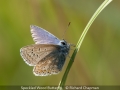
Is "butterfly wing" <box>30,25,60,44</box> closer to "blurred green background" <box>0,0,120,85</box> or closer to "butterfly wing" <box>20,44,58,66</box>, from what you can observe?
"butterfly wing" <box>20,44,58,66</box>

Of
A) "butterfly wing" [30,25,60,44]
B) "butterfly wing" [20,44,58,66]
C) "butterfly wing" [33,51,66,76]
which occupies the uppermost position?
"butterfly wing" [30,25,60,44]

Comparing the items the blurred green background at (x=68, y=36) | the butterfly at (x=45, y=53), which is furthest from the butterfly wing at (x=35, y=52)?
the blurred green background at (x=68, y=36)

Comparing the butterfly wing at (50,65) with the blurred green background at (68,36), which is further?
the blurred green background at (68,36)

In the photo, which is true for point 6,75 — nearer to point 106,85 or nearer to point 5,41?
point 5,41

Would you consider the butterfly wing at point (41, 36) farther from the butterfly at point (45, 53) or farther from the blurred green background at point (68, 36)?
the blurred green background at point (68, 36)

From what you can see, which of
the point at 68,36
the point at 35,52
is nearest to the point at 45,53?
the point at 35,52

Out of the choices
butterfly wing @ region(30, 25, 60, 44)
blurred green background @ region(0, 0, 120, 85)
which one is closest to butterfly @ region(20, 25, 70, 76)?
butterfly wing @ region(30, 25, 60, 44)

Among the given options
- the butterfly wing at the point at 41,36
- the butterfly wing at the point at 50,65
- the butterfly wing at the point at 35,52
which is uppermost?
the butterfly wing at the point at 41,36

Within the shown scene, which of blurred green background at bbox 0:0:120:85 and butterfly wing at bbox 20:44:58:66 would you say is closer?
butterfly wing at bbox 20:44:58:66
